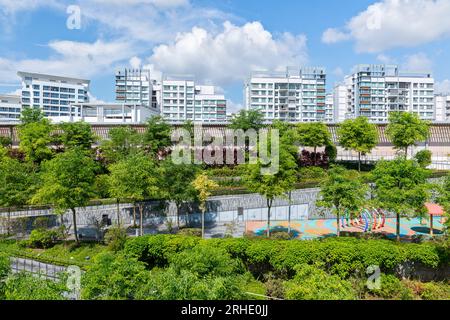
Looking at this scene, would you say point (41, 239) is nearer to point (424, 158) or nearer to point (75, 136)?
point (75, 136)

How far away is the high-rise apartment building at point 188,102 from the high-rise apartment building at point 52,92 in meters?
21.5

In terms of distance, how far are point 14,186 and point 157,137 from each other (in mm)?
11518

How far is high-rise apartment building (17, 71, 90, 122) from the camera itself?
77.6 meters

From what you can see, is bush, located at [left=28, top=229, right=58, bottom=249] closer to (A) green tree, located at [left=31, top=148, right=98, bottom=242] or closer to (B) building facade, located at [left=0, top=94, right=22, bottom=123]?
(A) green tree, located at [left=31, top=148, right=98, bottom=242]

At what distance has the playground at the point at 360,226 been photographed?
19.7m

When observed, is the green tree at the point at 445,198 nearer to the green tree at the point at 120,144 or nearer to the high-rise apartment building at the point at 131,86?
the green tree at the point at 120,144

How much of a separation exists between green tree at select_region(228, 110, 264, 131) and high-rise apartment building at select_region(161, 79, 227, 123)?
148 feet

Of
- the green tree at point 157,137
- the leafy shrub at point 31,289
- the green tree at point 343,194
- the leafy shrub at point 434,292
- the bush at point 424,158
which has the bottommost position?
the leafy shrub at point 434,292

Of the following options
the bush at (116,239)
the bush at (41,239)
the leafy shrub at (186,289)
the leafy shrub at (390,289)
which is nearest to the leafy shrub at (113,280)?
the leafy shrub at (186,289)

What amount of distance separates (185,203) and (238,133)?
1045cm

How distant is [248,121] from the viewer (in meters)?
29.9

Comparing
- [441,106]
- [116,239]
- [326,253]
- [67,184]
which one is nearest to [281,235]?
[326,253]

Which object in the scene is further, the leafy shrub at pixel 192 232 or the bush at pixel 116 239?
the leafy shrub at pixel 192 232
